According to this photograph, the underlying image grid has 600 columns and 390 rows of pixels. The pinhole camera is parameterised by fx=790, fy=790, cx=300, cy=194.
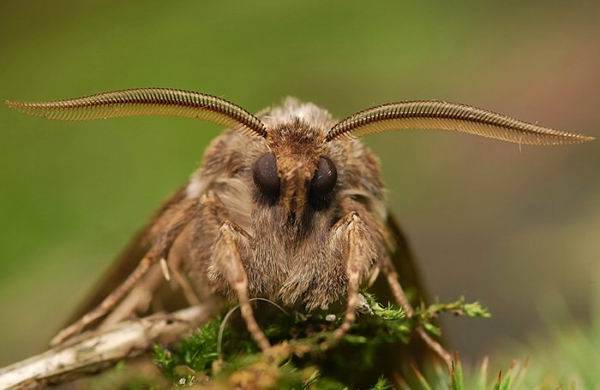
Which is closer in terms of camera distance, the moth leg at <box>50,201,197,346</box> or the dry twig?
the dry twig

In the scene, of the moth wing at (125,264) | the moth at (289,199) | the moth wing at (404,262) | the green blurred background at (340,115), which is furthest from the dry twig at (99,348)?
the green blurred background at (340,115)

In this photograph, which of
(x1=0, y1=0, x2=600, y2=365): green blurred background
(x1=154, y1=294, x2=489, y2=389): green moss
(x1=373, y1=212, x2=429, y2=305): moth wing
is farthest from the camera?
(x1=0, y1=0, x2=600, y2=365): green blurred background

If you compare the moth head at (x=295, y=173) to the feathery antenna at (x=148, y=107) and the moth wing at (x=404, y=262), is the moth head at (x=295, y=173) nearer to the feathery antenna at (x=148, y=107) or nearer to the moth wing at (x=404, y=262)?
the feathery antenna at (x=148, y=107)

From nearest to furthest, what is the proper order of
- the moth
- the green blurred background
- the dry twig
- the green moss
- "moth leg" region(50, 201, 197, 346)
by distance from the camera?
the green moss
the moth
the dry twig
"moth leg" region(50, 201, 197, 346)
the green blurred background

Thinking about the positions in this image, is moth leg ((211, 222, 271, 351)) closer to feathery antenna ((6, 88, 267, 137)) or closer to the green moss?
the green moss

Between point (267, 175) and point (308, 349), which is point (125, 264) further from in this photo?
point (308, 349)

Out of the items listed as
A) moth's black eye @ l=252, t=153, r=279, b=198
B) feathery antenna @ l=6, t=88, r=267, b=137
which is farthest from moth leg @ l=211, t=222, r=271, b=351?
feathery antenna @ l=6, t=88, r=267, b=137
